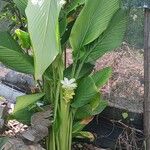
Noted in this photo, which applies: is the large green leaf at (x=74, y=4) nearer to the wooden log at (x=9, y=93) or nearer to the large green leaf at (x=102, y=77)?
the large green leaf at (x=102, y=77)

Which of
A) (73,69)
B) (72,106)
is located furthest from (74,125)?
(73,69)

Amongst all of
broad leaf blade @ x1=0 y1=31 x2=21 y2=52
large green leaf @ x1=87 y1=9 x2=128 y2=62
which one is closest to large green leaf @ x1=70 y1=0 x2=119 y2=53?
large green leaf @ x1=87 y1=9 x2=128 y2=62

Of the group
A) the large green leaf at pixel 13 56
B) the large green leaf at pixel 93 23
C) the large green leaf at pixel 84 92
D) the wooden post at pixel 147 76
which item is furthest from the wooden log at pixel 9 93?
the wooden post at pixel 147 76

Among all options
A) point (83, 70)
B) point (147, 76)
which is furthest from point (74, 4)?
point (147, 76)

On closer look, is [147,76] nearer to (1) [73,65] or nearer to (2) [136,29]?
(2) [136,29]

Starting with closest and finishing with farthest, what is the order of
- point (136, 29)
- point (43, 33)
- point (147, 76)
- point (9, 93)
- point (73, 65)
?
point (43, 33) → point (73, 65) → point (147, 76) → point (136, 29) → point (9, 93)

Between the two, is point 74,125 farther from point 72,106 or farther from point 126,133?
point 126,133
